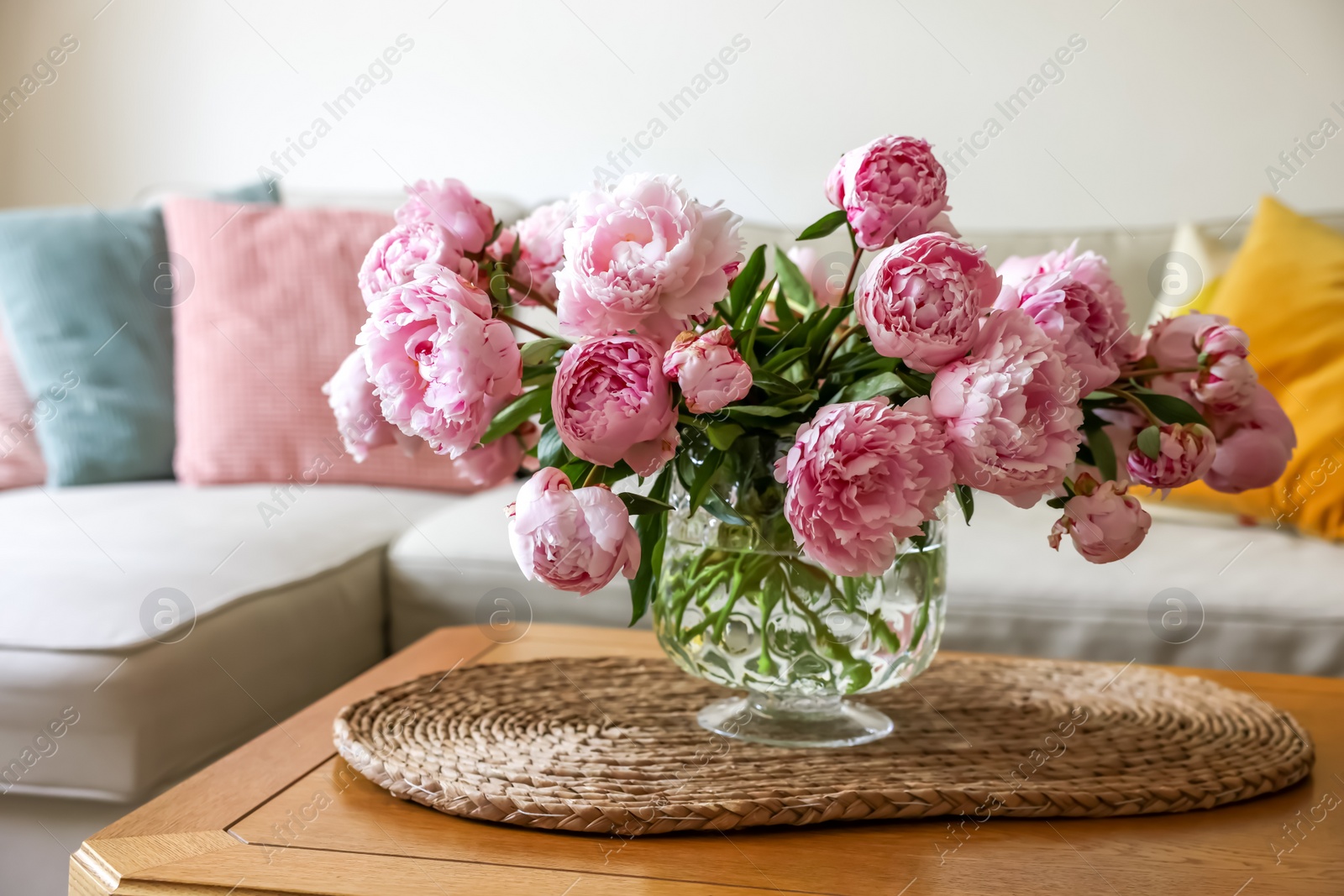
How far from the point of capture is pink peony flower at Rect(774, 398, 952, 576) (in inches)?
21.8

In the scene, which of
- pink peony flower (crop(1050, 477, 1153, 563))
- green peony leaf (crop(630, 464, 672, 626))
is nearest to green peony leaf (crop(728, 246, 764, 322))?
green peony leaf (crop(630, 464, 672, 626))

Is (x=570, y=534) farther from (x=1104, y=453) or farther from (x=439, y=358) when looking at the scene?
(x=1104, y=453)

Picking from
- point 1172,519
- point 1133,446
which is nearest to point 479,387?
point 1133,446

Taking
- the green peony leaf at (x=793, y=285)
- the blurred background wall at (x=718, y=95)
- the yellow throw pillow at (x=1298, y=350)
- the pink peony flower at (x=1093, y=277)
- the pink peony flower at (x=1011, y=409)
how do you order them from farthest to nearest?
1. the blurred background wall at (x=718, y=95)
2. the yellow throw pillow at (x=1298, y=350)
3. the green peony leaf at (x=793, y=285)
4. the pink peony flower at (x=1093, y=277)
5. the pink peony flower at (x=1011, y=409)

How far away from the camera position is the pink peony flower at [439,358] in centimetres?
56

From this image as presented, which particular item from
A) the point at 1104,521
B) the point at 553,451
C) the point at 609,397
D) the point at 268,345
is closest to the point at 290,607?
the point at 268,345

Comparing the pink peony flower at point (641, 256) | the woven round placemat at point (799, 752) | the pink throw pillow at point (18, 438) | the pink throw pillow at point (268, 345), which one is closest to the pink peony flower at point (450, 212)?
the pink peony flower at point (641, 256)

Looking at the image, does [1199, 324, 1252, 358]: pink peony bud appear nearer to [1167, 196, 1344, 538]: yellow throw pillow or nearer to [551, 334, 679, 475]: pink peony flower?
[551, 334, 679, 475]: pink peony flower

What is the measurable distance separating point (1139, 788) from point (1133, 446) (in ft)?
0.69

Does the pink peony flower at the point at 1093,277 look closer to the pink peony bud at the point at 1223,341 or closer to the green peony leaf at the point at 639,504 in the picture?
the pink peony bud at the point at 1223,341

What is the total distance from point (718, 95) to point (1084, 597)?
1.34m

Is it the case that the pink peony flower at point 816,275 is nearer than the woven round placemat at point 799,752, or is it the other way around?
the woven round placemat at point 799,752

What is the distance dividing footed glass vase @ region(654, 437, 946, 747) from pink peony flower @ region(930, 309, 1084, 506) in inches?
4.7

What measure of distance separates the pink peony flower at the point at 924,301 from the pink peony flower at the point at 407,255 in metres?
0.25
